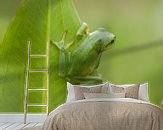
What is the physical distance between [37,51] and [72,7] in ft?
3.48

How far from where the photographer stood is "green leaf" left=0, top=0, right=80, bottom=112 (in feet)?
20.5

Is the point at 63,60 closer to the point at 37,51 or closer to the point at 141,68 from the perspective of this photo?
the point at 37,51

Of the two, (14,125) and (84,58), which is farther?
(84,58)

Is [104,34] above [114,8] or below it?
below

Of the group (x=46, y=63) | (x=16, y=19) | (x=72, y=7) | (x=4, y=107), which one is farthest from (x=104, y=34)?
(x=4, y=107)

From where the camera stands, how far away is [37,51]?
6270 mm

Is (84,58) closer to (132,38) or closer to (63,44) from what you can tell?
(63,44)

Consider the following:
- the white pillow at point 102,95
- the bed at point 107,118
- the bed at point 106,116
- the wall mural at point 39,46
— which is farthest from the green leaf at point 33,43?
the bed at point 107,118

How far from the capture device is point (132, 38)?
20.2 feet

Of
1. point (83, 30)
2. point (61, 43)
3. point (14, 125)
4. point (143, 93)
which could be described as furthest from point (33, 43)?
point (143, 93)

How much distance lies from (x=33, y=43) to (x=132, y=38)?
185 cm

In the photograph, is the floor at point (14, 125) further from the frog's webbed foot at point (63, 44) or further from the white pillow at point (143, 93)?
the white pillow at point (143, 93)

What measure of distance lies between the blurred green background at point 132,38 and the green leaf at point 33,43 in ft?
1.39

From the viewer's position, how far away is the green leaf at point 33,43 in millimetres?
6254
